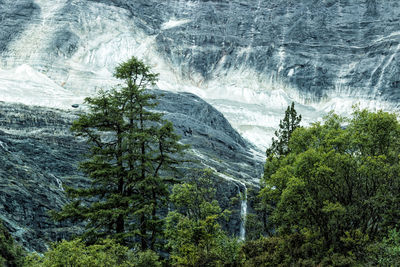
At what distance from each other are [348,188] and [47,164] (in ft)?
131

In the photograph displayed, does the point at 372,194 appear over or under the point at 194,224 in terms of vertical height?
over

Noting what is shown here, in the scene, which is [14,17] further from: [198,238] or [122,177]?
[198,238]

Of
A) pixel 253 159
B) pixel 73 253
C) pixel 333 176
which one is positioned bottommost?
pixel 253 159

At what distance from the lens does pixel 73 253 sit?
1567 cm

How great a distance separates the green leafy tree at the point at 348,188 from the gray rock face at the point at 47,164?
703 centimetres

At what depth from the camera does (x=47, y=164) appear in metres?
52.8

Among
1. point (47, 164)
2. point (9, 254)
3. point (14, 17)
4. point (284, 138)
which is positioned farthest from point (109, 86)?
point (9, 254)

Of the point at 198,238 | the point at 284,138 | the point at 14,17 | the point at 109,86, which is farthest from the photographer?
the point at 14,17

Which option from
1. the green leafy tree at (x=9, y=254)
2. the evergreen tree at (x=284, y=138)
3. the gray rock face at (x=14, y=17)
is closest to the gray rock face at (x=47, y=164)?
the evergreen tree at (x=284, y=138)

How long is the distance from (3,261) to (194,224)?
375 inches

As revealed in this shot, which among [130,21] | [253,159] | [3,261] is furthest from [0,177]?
[130,21]

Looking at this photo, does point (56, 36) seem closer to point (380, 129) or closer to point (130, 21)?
point (130, 21)

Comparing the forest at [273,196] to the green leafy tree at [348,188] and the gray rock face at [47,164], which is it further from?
the gray rock face at [47,164]

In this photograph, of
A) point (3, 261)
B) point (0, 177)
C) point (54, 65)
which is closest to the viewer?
point (3, 261)
